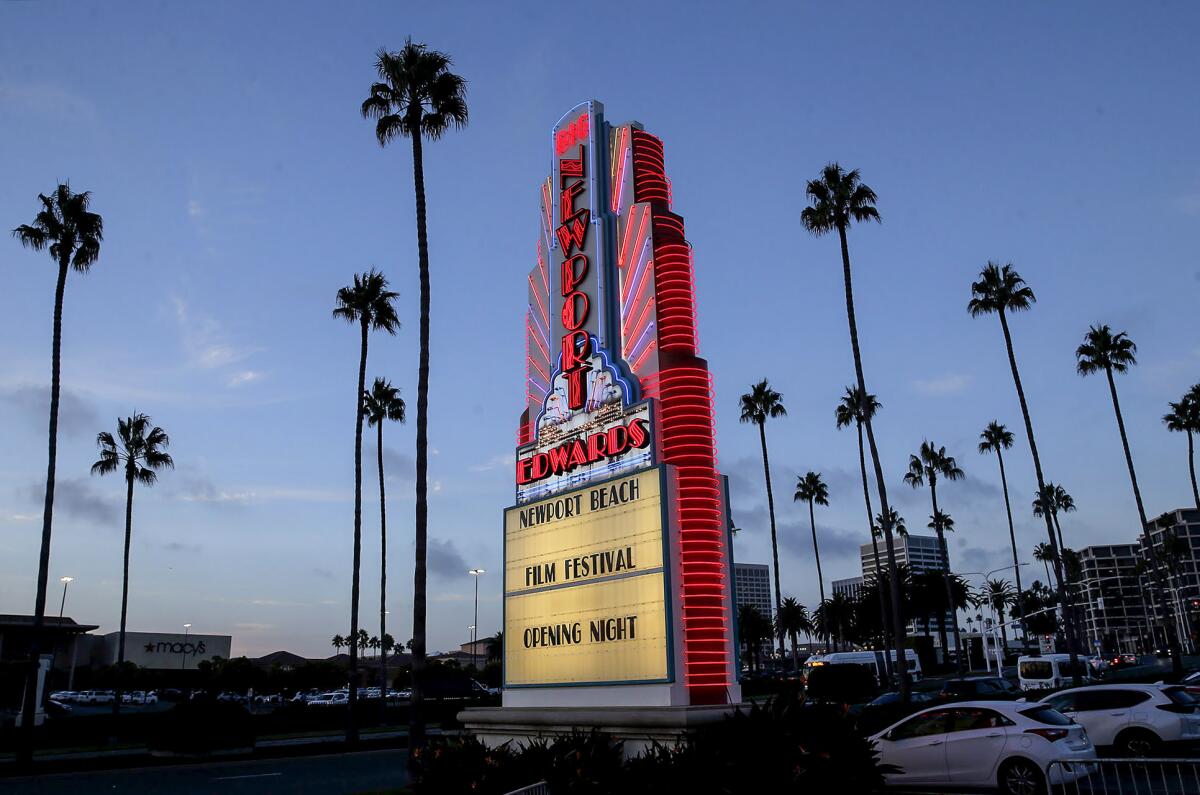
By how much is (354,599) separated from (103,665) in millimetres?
93134

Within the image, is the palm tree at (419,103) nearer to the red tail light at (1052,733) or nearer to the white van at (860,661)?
the red tail light at (1052,733)

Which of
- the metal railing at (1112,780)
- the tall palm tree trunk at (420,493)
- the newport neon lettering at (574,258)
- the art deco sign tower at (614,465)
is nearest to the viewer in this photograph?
the metal railing at (1112,780)

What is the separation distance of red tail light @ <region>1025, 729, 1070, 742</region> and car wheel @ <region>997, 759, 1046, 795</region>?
49cm

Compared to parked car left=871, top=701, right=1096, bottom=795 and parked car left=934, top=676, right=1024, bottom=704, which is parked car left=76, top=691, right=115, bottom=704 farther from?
parked car left=871, top=701, right=1096, bottom=795

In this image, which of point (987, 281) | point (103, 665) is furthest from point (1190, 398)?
point (103, 665)

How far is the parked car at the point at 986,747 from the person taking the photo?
15195mm

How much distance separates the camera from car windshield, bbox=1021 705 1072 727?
1566 cm

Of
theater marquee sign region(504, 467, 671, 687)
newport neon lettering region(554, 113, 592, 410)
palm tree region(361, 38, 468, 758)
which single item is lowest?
theater marquee sign region(504, 467, 671, 687)

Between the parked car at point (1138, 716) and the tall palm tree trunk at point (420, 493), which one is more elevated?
the tall palm tree trunk at point (420, 493)

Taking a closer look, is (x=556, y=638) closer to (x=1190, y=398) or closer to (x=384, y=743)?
(x=384, y=743)

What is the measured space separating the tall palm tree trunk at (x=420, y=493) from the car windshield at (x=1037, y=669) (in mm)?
38655

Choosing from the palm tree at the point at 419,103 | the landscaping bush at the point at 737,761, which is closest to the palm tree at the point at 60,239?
the palm tree at the point at 419,103

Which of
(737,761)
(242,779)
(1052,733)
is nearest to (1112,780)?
(1052,733)

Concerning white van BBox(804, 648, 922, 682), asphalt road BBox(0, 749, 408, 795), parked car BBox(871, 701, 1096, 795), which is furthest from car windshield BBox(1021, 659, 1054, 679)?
parked car BBox(871, 701, 1096, 795)
